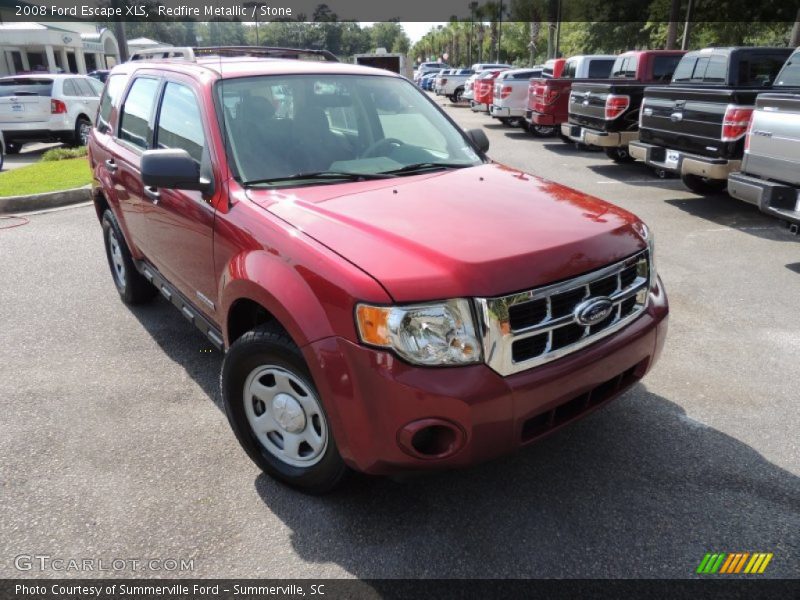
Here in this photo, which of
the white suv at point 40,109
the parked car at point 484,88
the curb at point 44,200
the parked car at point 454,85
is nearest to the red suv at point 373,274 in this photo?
the curb at point 44,200

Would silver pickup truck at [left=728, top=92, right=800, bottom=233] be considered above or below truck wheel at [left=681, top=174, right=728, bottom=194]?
above

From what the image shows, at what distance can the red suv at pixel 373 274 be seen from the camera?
2293mm

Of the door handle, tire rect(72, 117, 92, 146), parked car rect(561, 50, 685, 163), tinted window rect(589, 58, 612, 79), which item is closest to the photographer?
the door handle


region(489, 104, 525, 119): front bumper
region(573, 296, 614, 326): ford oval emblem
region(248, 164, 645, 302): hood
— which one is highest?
region(248, 164, 645, 302): hood

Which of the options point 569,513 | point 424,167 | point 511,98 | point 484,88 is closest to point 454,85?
point 484,88

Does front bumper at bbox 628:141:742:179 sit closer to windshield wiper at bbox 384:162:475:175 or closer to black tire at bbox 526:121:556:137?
windshield wiper at bbox 384:162:475:175

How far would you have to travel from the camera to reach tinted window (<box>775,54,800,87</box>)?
735 centimetres

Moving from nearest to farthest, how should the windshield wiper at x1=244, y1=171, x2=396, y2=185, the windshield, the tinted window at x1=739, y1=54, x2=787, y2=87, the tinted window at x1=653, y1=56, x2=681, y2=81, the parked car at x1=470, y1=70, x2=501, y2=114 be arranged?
1. the windshield wiper at x1=244, y1=171, x2=396, y2=185
2. the windshield
3. the tinted window at x1=739, y1=54, x2=787, y2=87
4. the tinted window at x1=653, y1=56, x2=681, y2=81
5. the parked car at x1=470, y1=70, x2=501, y2=114

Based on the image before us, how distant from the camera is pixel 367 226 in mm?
2625

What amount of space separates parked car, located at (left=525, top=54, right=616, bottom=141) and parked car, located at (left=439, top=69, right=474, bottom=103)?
1680 centimetres

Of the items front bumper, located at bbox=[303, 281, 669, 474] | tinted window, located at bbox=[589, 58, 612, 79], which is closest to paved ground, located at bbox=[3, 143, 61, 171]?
front bumper, located at bbox=[303, 281, 669, 474]

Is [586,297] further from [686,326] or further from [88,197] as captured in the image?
[88,197]

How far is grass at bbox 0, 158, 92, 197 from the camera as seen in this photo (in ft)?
31.9

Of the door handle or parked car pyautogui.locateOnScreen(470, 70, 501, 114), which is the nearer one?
the door handle
